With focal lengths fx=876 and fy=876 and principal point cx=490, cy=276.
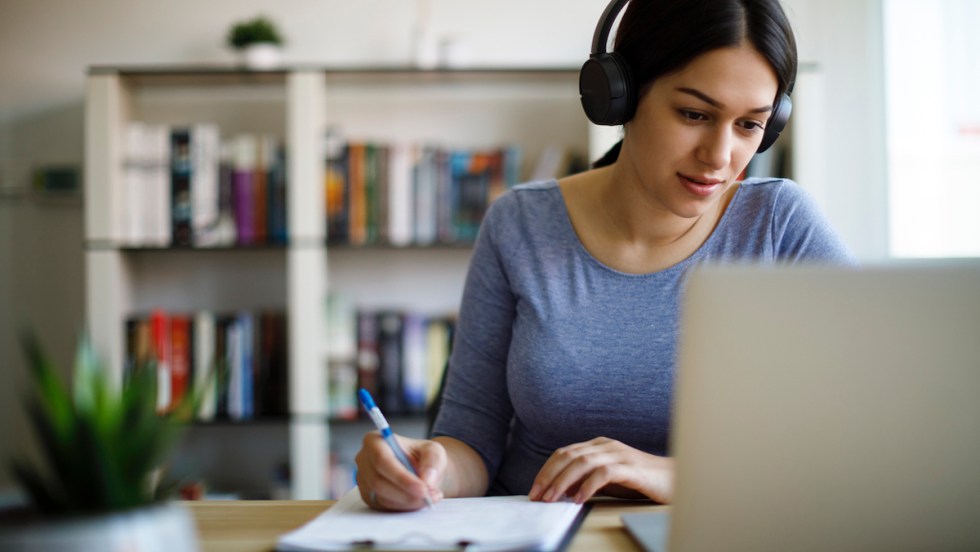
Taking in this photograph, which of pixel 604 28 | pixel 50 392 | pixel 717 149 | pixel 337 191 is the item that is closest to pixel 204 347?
pixel 337 191

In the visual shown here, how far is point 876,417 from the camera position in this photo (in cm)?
57

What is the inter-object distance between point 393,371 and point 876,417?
2023mm

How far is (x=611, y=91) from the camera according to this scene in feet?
3.78

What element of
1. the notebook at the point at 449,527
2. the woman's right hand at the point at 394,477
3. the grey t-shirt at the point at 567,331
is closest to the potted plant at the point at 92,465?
the notebook at the point at 449,527

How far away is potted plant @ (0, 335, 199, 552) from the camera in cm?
45

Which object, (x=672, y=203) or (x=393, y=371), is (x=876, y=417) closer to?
(x=672, y=203)

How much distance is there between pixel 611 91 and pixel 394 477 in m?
0.59

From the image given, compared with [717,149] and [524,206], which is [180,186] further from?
[717,149]

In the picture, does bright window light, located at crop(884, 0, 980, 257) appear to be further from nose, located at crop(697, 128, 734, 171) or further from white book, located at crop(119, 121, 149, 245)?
white book, located at crop(119, 121, 149, 245)

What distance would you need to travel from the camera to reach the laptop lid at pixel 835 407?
1.87ft

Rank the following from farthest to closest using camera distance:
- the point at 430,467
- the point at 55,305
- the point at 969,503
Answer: the point at 55,305 < the point at 430,467 < the point at 969,503

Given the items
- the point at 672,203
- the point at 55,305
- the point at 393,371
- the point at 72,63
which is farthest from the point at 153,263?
the point at 672,203

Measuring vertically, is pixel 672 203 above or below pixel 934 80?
A: below

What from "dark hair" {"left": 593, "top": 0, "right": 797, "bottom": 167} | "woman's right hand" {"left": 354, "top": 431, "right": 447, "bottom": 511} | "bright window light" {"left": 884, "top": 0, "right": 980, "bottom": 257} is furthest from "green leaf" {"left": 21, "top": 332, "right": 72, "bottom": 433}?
"bright window light" {"left": 884, "top": 0, "right": 980, "bottom": 257}
